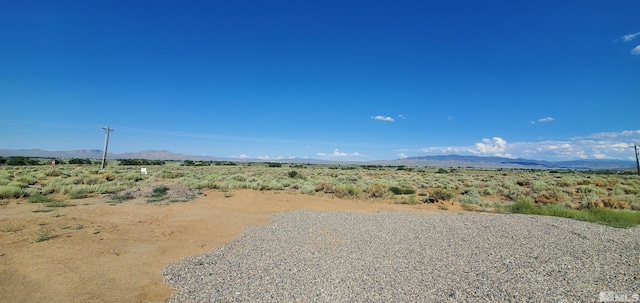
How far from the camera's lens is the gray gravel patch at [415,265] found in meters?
5.19

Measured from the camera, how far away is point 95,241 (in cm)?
838

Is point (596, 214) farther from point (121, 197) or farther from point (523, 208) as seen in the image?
point (121, 197)

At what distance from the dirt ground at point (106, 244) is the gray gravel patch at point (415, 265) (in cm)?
78

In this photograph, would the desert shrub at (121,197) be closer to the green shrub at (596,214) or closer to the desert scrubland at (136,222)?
the desert scrubland at (136,222)

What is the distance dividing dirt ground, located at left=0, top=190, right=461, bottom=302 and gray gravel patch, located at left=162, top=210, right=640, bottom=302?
2.57ft

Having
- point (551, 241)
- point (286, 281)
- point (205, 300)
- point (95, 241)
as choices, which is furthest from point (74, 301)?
point (551, 241)

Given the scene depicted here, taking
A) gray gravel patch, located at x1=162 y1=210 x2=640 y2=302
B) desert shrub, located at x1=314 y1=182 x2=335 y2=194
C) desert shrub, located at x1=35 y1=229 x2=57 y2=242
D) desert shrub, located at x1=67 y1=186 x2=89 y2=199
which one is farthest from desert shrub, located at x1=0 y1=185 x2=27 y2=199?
desert shrub, located at x1=314 y1=182 x2=335 y2=194

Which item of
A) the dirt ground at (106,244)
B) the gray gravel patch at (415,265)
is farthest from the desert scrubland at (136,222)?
the gray gravel patch at (415,265)

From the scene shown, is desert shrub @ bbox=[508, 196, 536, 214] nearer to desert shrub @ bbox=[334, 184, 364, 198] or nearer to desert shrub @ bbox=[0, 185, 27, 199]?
desert shrub @ bbox=[334, 184, 364, 198]

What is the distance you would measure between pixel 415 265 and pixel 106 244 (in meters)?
8.02

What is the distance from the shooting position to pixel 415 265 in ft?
22.1

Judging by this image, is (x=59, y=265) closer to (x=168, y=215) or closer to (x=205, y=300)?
(x=205, y=300)

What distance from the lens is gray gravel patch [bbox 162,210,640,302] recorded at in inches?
204

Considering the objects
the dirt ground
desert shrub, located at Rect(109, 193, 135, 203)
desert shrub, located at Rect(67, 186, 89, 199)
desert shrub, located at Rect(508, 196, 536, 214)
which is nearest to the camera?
the dirt ground
